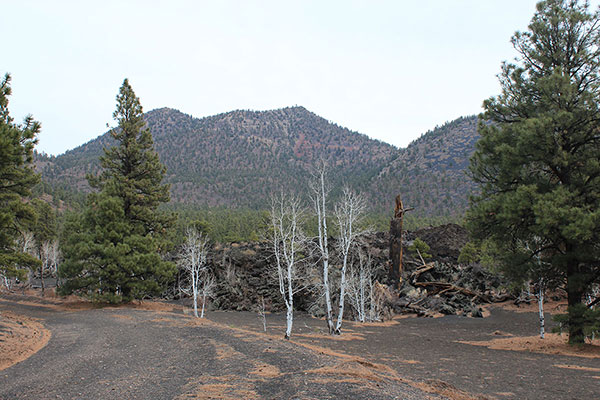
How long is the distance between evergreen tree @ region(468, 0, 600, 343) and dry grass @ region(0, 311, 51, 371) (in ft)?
53.3

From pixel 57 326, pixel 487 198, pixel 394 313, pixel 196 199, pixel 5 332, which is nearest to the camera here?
pixel 5 332

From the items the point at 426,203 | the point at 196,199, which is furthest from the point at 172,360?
the point at 196,199

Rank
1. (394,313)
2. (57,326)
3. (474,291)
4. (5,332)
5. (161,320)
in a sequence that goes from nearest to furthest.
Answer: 1. (5,332)
2. (57,326)
3. (161,320)
4. (394,313)
5. (474,291)

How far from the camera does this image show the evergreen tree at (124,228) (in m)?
25.9

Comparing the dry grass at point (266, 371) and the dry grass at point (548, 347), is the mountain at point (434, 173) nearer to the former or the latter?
the dry grass at point (548, 347)

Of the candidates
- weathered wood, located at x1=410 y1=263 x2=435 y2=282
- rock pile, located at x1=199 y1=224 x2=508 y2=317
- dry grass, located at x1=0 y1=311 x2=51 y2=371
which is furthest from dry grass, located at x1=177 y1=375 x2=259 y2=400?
weathered wood, located at x1=410 y1=263 x2=435 y2=282

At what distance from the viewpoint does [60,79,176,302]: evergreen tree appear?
25.9 metres

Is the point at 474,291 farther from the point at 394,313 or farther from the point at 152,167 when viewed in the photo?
the point at 152,167

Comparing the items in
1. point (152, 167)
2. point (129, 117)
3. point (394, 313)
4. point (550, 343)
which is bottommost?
point (394, 313)

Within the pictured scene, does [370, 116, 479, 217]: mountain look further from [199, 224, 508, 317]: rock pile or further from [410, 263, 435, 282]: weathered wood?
[410, 263, 435, 282]: weathered wood

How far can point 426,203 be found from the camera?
438 feet

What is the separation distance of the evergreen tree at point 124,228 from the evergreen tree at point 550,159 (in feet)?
70.1

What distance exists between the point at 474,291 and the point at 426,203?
101 meters

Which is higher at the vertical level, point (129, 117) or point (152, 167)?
point (129, 117)
